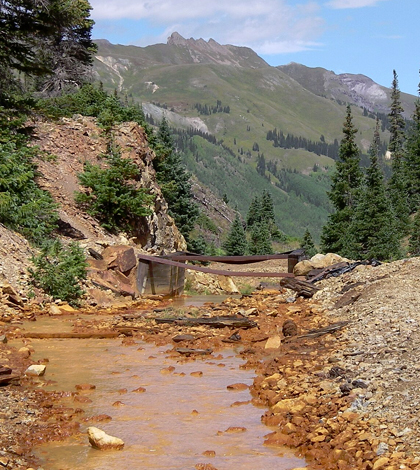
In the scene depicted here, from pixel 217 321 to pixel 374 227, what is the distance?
124ft

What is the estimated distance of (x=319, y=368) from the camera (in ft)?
29.7

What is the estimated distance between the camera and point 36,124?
27531 mm

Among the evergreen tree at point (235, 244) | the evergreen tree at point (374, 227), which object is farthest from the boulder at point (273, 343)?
the evergreen tree at point (235, 244)

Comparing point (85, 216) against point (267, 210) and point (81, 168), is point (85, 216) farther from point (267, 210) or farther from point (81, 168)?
point (267, 210)

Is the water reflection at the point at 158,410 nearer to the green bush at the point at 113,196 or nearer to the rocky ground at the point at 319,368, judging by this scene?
the rocky ground at the point at 319,368

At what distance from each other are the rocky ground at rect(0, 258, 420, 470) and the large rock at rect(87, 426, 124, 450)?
557 mm

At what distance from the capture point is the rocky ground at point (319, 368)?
6.15m

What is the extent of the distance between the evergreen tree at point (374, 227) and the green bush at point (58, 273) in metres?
33.7

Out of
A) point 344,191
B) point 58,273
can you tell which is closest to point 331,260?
point 58,273

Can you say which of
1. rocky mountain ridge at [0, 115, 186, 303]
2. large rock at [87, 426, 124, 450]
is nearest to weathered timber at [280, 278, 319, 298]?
rocky mountain ridge at [0, 115, 186, 303]

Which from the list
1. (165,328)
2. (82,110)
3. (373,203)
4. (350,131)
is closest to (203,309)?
(165,328)

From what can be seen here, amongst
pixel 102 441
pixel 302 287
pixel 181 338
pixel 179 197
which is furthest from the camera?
pixel 179 197

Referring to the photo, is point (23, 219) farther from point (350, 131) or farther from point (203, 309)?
point (350, 131)

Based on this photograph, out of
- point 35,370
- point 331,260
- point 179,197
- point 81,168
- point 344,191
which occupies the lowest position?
point 35,370
